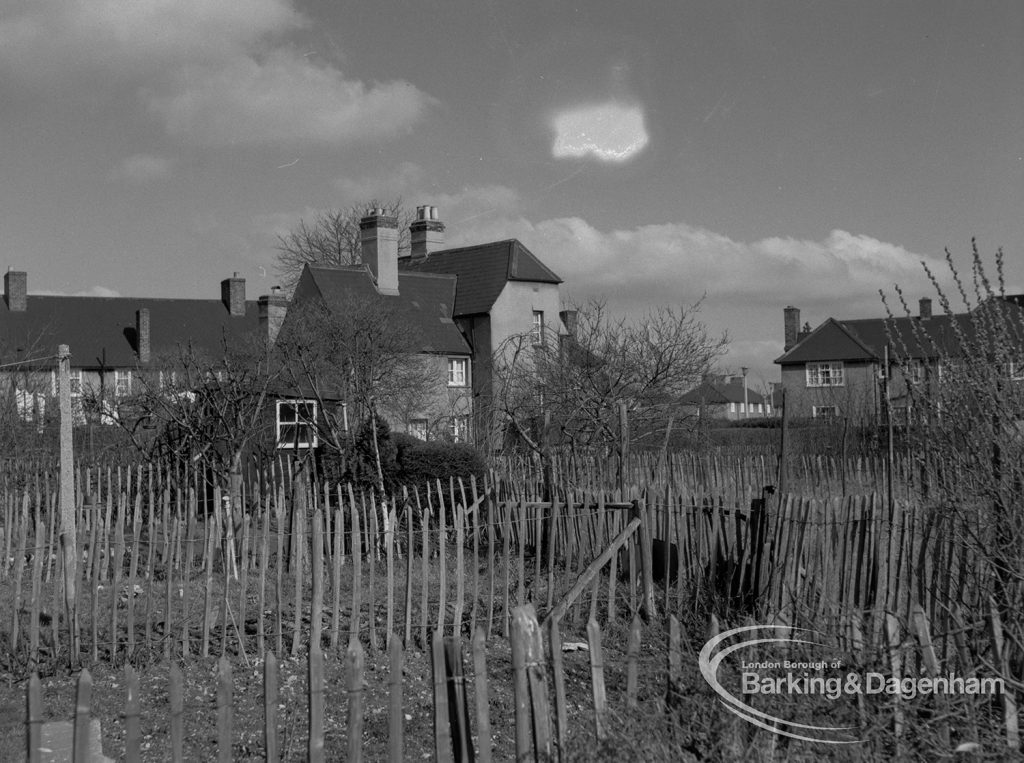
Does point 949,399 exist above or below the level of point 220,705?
above

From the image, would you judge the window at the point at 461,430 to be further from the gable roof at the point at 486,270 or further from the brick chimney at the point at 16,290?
the brick chimney at the point at 16,290

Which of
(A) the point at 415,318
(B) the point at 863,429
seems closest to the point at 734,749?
(B) the point at 863,429

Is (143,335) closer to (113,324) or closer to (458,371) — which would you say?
(113,324)

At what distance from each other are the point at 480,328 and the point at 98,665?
31.5m

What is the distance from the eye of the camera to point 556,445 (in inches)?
837

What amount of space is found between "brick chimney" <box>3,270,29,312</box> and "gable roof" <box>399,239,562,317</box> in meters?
17.2

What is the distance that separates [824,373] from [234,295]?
1156 inches

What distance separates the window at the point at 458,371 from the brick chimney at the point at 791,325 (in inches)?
1034

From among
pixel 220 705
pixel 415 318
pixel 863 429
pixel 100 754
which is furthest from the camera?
pixel 415 318

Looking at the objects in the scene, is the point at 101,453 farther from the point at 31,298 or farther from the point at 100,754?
the point at 31,298

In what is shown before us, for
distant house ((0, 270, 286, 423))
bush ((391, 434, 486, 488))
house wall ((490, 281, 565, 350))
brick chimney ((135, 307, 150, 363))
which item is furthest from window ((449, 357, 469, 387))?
bush ((391, 434, 486, 488))

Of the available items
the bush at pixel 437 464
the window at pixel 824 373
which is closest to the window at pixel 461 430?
the bush at pixel 437 464

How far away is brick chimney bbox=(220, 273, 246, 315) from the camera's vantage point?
4959 cm

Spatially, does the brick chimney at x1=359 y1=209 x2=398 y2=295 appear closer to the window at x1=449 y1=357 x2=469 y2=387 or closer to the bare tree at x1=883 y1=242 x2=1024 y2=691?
the window at x1=449 y1=357 x2=469 y2=387
